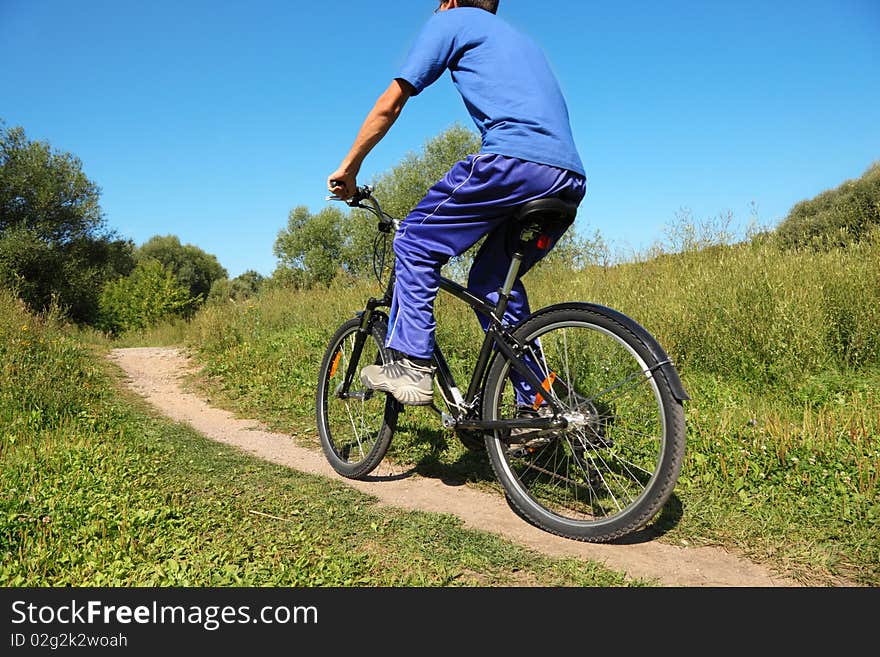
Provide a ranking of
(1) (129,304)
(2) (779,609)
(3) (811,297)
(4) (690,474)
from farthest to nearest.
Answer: (1) (129,304), (3) (811,297), (4) (690,474), (2) (779,609)

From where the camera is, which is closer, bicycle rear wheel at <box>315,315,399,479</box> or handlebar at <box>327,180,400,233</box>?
handlebar at <box>327,180,400,233</box>

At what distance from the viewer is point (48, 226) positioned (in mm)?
28781

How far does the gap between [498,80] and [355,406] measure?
2.65 meters

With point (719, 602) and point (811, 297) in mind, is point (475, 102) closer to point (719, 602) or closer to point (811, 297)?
point (719, 602)

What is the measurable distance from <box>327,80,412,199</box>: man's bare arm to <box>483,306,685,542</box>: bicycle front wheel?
1307 mm

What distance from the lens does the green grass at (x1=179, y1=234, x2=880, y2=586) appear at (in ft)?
9.33

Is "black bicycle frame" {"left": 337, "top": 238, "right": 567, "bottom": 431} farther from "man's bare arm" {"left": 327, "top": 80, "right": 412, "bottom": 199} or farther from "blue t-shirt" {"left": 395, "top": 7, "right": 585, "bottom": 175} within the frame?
"man's bare arm" {"left": 327, "top": 80, "right": 412, "bottom": 199}

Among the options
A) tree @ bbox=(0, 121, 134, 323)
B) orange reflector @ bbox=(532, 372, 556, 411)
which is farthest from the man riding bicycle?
A: tree @ bbox=(0, 121, 134, 323)

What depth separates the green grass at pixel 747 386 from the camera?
9.33 ft

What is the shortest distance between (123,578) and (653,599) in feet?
6.61

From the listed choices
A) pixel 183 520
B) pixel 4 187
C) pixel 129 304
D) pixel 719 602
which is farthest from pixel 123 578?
pixel 129 304

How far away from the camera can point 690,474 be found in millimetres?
3439

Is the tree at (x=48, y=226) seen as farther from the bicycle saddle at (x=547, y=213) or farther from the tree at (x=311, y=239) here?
the bicycle saddle at (x=547, y=213)

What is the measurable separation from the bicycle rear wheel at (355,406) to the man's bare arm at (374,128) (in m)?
0.99
